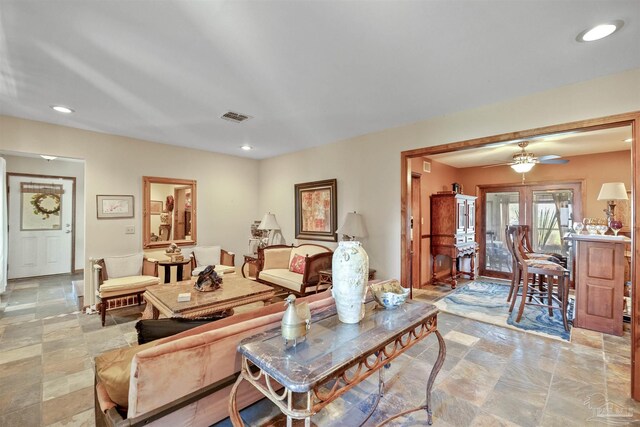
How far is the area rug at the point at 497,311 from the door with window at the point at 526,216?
4.00ft

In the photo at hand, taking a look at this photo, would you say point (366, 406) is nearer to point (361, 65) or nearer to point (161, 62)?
point (361, 65)

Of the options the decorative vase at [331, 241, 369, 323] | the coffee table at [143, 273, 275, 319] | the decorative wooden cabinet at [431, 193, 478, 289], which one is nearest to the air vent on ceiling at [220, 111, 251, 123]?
the coffee table at [143, 273, 275, 319]

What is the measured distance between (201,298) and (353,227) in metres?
2.19

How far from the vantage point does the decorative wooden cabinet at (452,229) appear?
202 inches

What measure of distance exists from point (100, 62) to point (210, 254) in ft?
10.9

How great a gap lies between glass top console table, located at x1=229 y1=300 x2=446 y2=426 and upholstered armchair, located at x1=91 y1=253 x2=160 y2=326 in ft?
9.35

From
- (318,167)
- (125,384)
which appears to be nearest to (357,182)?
(318,167)

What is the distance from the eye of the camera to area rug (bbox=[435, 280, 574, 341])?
321 cm

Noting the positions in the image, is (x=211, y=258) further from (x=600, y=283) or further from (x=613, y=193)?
(x=613, y=193)

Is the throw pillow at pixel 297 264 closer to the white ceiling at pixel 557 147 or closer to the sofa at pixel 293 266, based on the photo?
the sofa at pixel 293 266

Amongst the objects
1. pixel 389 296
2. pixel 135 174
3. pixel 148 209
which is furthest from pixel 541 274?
pixel 135 174

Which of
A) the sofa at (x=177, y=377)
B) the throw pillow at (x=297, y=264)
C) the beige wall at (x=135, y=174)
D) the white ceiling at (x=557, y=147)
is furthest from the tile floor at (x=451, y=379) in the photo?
the white ceiling at (x=557, y=147)

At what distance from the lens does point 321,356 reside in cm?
120

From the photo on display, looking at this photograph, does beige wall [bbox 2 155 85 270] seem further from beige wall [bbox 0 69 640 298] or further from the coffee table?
the coffee table
